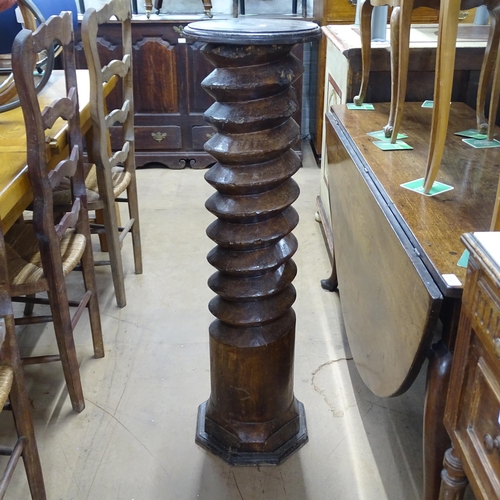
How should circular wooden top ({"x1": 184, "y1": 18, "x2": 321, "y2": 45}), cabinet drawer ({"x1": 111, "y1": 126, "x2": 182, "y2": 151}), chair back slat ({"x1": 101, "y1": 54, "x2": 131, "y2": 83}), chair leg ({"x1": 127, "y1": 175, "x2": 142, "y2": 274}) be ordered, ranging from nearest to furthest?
circular wooden top ({"x1": 184, "y1": 18, "x2": 321, "y2": 45})
chair back slat ({"x1": 101, "y1": 54, "x2": 131, "y2": 83})
chair leg ({"x1": 127, "y1": 175, "x2": 142, "y2": 274})
cabinet drawer ({"x1": 111, "y1": 126, "x2": 182, "y2": 151})

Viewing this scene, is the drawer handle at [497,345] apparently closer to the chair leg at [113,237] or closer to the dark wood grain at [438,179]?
the dark wood grain at [438,179]

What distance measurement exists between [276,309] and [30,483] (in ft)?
2.28

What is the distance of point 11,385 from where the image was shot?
1.16 metres

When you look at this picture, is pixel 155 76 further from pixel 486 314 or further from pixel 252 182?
pixel 486 314

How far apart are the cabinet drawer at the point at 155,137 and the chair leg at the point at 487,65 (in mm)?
2256

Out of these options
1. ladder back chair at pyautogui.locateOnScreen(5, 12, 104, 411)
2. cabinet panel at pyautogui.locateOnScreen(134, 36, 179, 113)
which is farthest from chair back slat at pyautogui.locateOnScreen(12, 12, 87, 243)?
cabinet panel at pyautogui.locateOnScreen(134, 36, 179, 113)

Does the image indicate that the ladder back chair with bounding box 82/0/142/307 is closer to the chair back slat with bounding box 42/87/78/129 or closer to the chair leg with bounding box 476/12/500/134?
the chair back slat with bounding box 42/87/78/129

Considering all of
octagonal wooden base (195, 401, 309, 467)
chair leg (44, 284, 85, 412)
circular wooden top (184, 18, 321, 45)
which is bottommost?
octagonal wooden base (195, 401, 309, 467)

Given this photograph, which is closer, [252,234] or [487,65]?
[252,234]

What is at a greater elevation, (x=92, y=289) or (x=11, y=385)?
(x=11, y=385)

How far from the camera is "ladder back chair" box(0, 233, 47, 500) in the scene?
1.15m

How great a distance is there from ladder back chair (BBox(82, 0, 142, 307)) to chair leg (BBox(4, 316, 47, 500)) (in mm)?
939

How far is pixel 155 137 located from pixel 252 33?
2665mm

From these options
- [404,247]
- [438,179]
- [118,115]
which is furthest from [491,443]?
[118,115]
